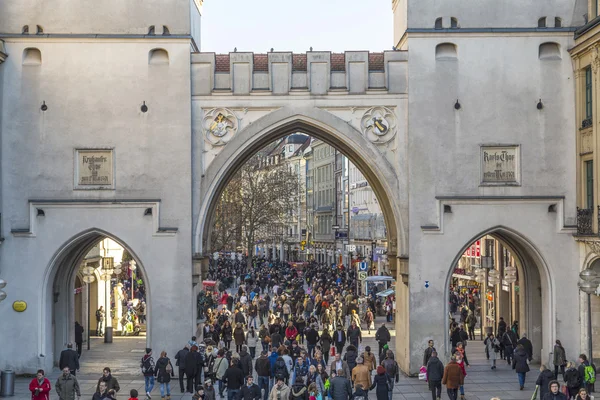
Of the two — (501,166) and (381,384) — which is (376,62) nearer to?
(501,166)

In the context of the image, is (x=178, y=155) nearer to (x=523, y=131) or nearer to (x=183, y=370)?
(x=183, y=370)

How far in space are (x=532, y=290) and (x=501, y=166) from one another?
4.88 metres

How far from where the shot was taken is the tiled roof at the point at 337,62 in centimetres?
2773

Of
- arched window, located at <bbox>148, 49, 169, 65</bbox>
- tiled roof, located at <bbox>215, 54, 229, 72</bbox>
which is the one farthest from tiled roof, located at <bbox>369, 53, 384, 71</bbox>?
arched window, located at <bbox>148, 49, 169, 65</bbox>

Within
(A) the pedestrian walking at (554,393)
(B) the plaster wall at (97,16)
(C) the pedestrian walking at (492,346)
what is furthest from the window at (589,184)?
(B) the plaster wall at (97,16)

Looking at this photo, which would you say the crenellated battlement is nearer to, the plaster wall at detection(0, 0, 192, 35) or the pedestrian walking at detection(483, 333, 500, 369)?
the plaster wall at detection(0, 0, 192, 35)

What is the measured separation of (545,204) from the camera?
89.1ft

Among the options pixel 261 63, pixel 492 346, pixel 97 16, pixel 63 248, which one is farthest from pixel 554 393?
pixel 97 16

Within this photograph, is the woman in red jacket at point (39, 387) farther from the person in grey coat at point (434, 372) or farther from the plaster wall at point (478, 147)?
the plaster wall at point (478, 147)

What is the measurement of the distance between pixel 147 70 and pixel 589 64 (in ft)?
39.3

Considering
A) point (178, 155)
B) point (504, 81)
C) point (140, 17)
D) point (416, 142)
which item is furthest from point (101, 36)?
point (504, 81)

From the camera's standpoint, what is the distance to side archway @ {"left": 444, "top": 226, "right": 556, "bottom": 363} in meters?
27.3

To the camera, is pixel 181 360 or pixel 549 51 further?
pixel 549 51

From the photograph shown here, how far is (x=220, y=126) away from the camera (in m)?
27.6
